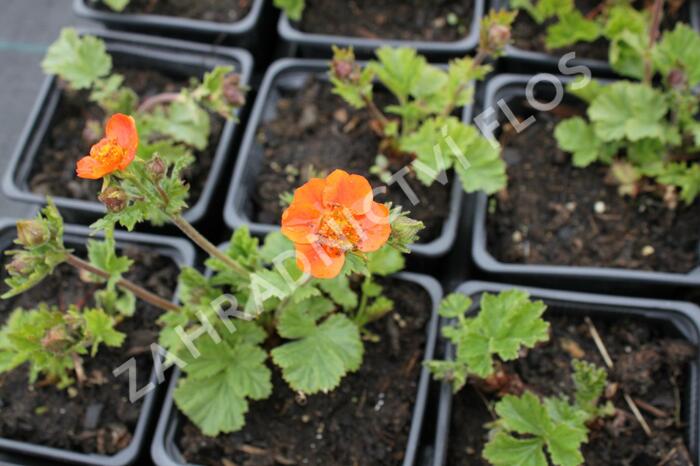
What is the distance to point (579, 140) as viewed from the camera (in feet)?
7.76

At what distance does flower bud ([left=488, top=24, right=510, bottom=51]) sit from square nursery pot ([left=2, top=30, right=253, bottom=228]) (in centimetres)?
89

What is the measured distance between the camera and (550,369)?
2.05 m

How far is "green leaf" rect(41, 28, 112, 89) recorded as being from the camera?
2453 mm

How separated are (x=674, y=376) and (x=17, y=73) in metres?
2.77

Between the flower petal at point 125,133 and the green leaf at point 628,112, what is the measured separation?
Result: 146 centimetres

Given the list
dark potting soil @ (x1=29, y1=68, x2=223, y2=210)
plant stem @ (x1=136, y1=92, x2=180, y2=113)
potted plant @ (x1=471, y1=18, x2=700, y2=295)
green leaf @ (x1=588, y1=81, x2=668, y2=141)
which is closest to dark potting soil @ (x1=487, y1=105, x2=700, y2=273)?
potted plant @ (x1=471, y1=18, x2=700, y2=295)

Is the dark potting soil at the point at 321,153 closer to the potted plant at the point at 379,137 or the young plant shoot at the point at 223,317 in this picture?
the potted plant at the point at 379,137

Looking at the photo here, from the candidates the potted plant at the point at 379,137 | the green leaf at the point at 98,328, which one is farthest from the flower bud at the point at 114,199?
the potted plant at the point at 379,137

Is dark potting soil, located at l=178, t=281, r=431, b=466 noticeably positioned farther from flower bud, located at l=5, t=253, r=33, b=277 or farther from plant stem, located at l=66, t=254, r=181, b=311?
flower bud, located at l=5, t=253, r=33, b=277

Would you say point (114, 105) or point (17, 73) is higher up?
point (17, 73)

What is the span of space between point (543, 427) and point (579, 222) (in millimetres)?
785

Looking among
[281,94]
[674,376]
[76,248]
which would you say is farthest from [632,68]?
[76,248]

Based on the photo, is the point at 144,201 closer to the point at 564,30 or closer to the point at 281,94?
the point at 281,94

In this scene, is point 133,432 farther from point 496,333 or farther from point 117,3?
point 117,3
